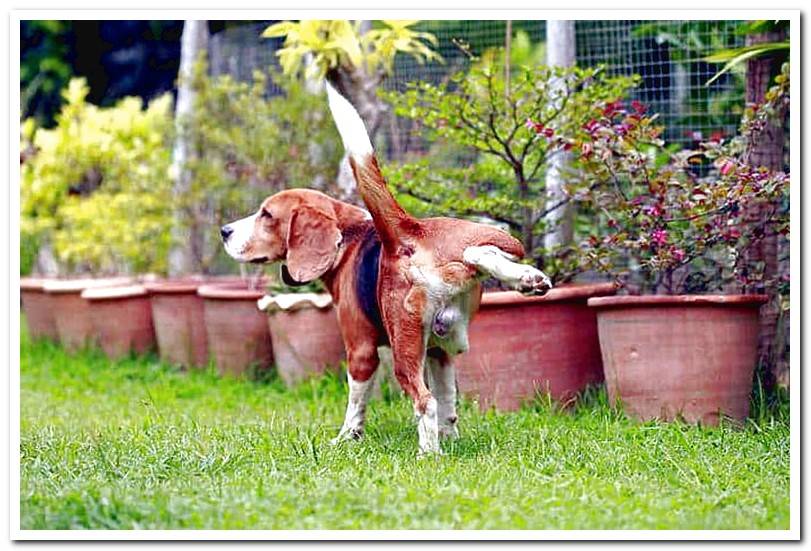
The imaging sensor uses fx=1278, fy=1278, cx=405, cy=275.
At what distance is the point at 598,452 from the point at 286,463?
1127mm

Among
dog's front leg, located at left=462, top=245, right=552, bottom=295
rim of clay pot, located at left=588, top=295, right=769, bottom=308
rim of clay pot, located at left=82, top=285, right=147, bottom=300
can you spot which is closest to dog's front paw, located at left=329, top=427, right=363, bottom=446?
dog's front leg, located at left=462, top=245, right=552, bottom=295

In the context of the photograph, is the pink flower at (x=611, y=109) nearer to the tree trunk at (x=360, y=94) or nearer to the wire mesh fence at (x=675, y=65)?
the wire mesh fence at (x=675, y=65)

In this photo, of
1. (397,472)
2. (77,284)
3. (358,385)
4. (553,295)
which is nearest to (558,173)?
(553,295)

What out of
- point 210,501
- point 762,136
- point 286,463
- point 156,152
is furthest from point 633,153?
Answer: point 156,152

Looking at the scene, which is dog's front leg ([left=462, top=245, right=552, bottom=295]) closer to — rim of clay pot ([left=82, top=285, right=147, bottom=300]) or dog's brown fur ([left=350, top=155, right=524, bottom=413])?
dog's brown fur ([left=350, top=155, right=524, bottom=413])

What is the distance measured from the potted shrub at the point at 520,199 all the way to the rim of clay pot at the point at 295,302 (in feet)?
2.16

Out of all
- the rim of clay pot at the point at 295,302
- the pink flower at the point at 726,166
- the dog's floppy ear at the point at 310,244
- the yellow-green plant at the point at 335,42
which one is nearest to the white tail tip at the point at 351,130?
the dog's floppy ear at the point at 310,244

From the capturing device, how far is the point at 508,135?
6191 mm

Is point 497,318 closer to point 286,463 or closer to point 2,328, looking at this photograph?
point 286,463

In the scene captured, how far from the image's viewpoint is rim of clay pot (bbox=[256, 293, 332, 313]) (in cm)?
655

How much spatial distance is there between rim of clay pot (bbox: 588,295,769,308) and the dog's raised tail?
4.00 feet

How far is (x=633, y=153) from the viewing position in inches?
220

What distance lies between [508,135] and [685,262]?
1.16 meters

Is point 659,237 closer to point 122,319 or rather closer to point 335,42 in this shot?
point 335,42
